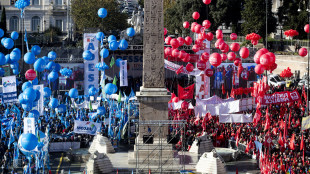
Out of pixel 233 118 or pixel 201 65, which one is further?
pixel 201 65

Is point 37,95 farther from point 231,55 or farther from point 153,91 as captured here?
point 231,55

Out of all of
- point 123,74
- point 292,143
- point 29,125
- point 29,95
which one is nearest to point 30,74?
point 29,95

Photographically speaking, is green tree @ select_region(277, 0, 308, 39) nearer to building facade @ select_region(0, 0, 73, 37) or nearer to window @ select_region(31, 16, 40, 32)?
building facade @ select_region(0, 0, 73, 37)

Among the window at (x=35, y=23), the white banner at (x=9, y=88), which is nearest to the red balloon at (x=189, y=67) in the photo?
the white banner at (x=9, y=88)

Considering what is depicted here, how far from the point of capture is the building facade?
82625 mm

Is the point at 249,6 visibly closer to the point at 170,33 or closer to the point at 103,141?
the point at 170,33

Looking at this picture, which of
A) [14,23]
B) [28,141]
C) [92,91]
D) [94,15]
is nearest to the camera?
[28,141]

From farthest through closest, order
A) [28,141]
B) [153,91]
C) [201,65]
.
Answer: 1. [201,65]
2. [153,91]
3. [28,141]

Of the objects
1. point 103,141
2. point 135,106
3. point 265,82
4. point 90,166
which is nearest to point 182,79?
point 135,106

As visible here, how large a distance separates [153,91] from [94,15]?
39.8 m

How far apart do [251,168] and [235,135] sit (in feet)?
15.6

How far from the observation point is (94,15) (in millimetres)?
69250

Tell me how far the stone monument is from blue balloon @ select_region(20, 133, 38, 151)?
480cm

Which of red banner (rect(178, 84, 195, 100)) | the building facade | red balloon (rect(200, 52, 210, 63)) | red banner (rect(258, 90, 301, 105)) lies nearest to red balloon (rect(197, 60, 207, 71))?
red balloon (rect(200, 52, 210, 63))
